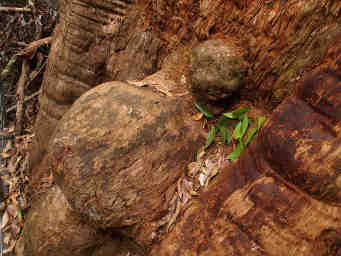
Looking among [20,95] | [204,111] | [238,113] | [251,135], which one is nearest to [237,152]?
[251,135]

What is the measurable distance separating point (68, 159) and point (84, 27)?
136cm

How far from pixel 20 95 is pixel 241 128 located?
10.5 feet

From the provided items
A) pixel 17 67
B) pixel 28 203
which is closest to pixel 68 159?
pixel 28 203

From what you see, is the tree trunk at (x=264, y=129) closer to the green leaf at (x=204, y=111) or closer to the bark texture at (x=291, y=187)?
the bark texture at (x=291, y=187)

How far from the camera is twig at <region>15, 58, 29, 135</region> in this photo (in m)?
3.29

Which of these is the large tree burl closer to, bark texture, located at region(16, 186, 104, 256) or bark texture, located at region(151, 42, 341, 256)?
bark texture, located at region(16, 186, 104, 256)

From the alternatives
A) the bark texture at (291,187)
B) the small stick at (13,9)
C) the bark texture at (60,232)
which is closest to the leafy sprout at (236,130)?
the bark texture at (291,187)

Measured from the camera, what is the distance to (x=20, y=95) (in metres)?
3.34

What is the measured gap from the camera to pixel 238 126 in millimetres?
1519

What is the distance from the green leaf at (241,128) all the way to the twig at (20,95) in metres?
3.10

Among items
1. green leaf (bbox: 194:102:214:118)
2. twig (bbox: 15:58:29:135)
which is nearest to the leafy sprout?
green leaf (bbox: 194:102:214:118)

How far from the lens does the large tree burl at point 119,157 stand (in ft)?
4.57

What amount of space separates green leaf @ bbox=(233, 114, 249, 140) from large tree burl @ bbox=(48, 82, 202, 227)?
32 cm

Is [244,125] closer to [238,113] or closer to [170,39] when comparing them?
[238,113]
